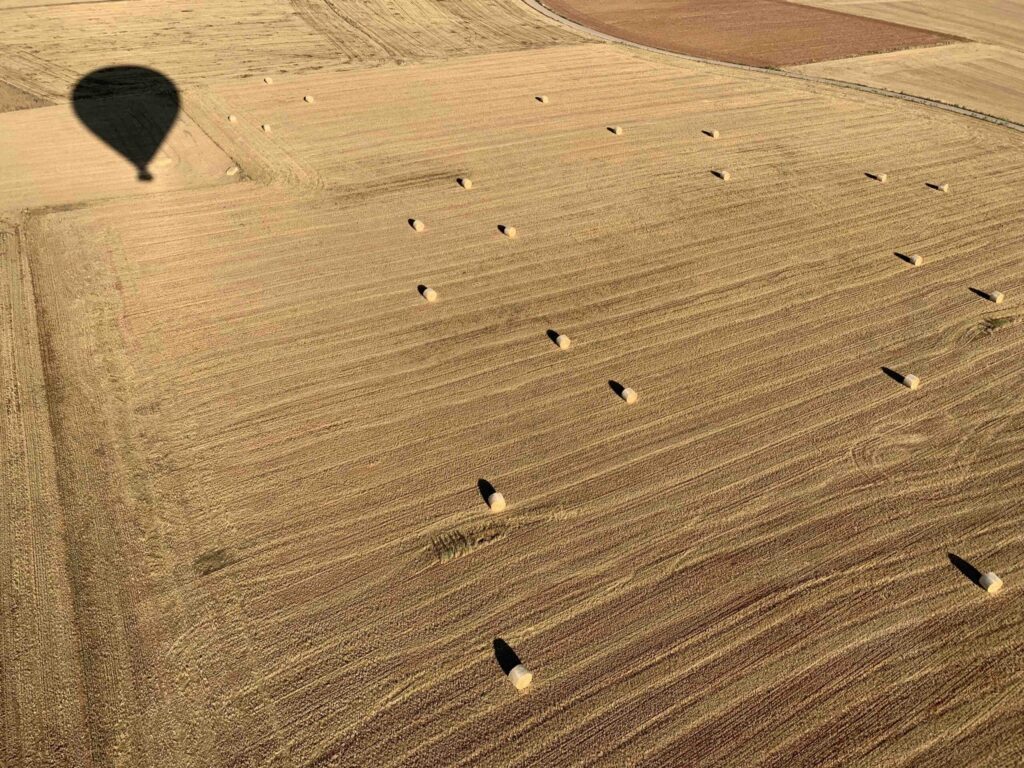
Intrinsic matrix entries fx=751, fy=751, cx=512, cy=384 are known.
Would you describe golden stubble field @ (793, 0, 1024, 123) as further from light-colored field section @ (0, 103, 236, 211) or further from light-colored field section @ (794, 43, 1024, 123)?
light-colored field section @ (0, 103, 236, 211)

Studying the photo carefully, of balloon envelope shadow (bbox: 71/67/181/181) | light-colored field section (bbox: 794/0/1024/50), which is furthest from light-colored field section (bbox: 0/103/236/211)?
light-colored field section (bbox: 794/0/1024/50)

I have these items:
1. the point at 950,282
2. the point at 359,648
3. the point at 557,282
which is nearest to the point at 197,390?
the point at 359,648

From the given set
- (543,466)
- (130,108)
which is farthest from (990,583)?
(130,108)

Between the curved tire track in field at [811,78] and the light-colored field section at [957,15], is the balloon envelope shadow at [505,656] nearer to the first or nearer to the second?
the curved tire track in field at [811,78]

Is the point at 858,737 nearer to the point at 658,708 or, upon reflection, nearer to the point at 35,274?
the point at 658,708

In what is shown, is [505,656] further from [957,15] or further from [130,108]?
[957,15]
